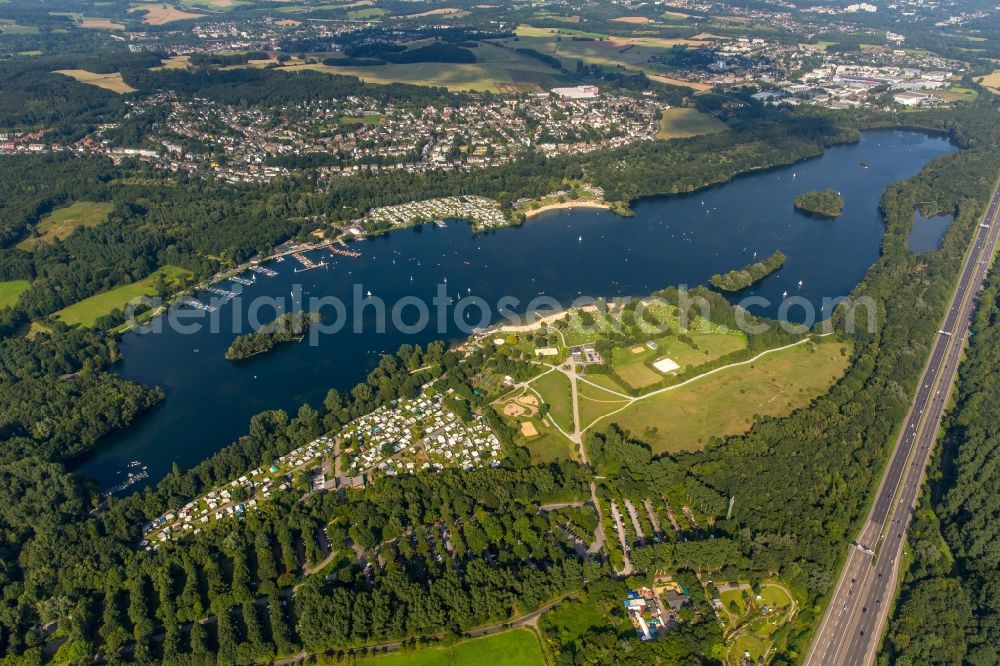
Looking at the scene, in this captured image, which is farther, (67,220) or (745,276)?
(67,220)

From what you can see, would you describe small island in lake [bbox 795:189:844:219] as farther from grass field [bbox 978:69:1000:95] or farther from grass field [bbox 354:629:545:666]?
grass field [bbox 978:69:1000:95]

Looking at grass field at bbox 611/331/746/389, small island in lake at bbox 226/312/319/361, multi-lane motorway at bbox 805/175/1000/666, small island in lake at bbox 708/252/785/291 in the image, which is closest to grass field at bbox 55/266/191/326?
small island in lake at bbox 226/312/319/361

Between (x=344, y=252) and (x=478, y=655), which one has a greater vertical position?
(x=344, y=252)

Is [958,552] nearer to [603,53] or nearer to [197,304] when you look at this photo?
[197,304]

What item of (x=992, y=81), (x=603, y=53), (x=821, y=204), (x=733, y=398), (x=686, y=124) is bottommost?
(x=733, y=398)

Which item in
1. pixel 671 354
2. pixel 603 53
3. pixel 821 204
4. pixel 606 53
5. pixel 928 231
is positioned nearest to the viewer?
pixel 671 354

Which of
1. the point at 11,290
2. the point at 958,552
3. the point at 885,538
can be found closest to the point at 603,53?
the point at 11,290

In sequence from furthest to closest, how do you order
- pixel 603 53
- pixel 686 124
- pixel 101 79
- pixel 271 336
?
pixel 603 53 < pixel 101 79 < pixel 686 124 < pixel 271 336
